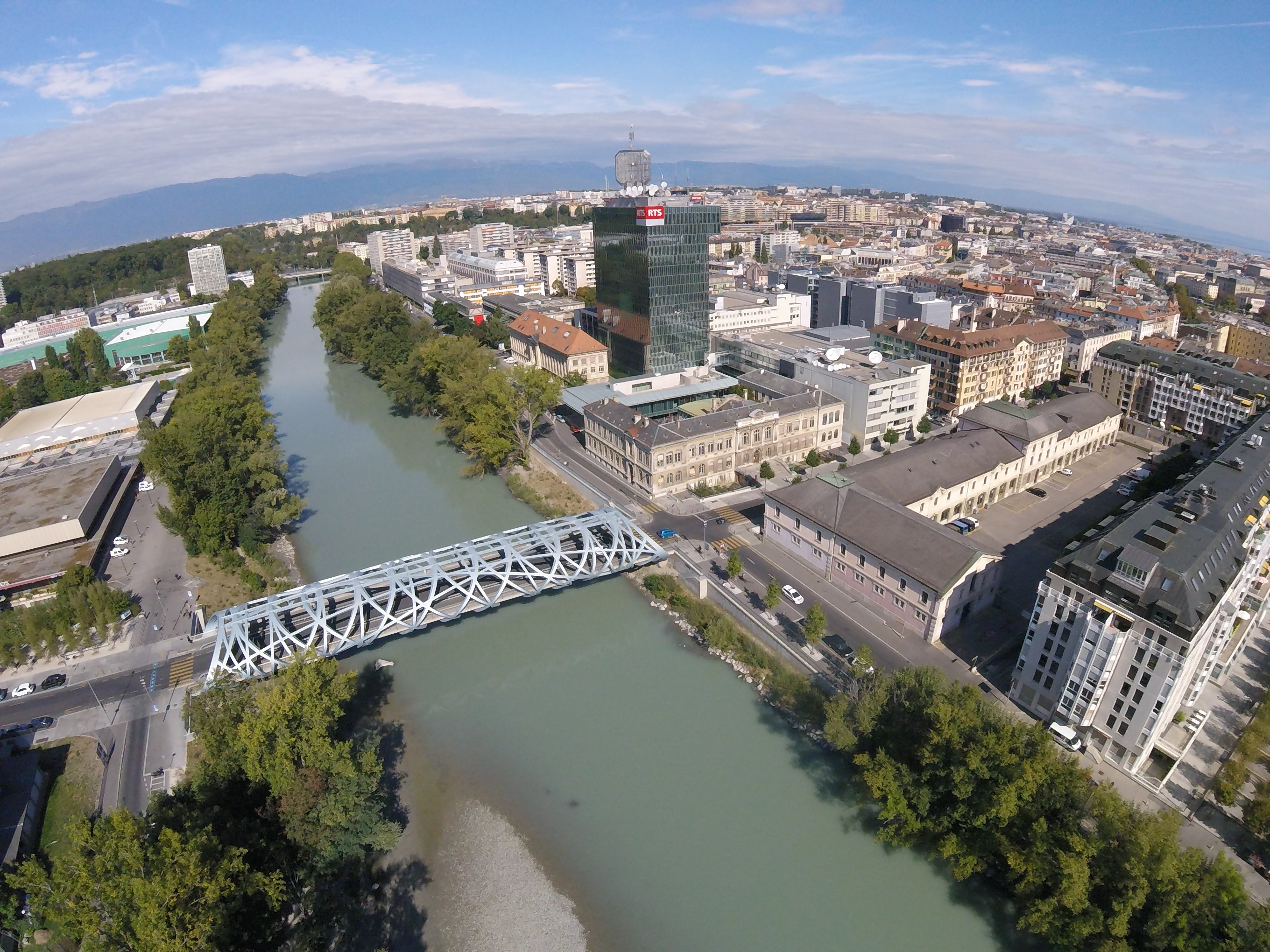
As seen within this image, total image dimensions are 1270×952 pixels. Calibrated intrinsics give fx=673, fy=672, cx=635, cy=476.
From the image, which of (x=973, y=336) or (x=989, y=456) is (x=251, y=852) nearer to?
(x=989, y=456)

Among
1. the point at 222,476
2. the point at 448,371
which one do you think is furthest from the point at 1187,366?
the point at 222,476

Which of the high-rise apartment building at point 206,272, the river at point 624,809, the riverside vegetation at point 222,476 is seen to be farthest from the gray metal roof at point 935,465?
the high-rise apartment building at point 206,272

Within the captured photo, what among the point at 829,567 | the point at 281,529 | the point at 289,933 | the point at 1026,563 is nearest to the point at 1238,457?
the point at 1026,563

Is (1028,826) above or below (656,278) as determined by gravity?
below

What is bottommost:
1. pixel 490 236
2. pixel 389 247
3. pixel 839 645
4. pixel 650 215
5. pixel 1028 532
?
pixel 1028 532

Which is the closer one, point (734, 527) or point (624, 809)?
point (624, 809)

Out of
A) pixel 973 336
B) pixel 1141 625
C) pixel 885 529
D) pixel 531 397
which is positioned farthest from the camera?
pixel 973 336

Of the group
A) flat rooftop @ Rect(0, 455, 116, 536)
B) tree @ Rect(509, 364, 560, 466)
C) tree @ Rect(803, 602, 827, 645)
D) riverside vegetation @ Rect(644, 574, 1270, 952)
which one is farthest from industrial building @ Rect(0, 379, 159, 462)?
riverside vegetation @ Rect(644, 574, 1270, 952)
